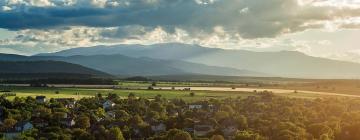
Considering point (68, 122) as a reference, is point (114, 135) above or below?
below

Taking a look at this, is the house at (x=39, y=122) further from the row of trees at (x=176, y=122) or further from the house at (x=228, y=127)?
the house at (x=228, y=127)

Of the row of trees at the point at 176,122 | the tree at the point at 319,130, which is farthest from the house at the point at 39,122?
the tree at the point at 319,130

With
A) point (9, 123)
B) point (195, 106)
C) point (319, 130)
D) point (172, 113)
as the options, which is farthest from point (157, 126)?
point (195, 106)

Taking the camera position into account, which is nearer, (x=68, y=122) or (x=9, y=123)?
(x=9, y=123)

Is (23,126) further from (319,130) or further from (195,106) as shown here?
(195,106)

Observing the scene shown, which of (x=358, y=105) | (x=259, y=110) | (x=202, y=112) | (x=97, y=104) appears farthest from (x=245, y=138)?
(x=358, y=105)

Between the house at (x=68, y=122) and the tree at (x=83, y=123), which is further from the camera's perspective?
the house at (x=68, y=122)

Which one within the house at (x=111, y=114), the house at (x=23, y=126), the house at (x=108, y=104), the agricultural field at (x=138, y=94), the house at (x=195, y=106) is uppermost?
the agricultural field at (x=138, y=94)

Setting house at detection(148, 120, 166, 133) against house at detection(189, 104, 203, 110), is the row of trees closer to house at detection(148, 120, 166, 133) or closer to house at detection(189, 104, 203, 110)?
house at detection(148, 120, 166, 133)

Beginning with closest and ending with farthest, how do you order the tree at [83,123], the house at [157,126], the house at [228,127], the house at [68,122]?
1. the house at [228,127]
2. the house at [157,126]
3. the tree at [83,123]
4. the house at [68,122]
